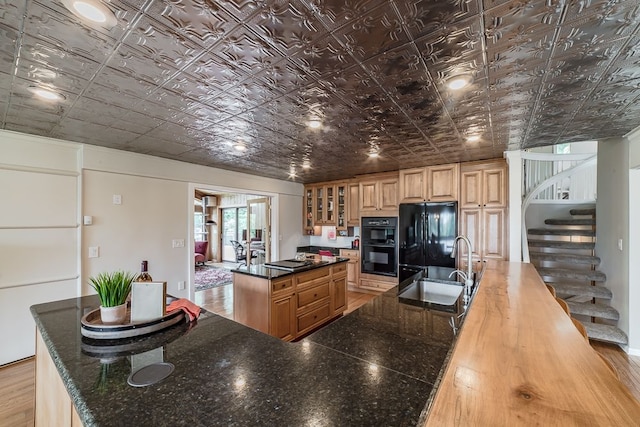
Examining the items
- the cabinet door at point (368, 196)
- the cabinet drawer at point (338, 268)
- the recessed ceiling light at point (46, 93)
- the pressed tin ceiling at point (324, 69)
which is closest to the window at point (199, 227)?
the cabinet door at point (368, 196)

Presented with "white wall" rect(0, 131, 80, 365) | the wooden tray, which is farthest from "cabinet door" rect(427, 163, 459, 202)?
"white wall" rect(0, 131, 80, 365)

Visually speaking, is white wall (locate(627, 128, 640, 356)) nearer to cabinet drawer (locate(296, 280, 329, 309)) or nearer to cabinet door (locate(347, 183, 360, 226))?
cabinet drawer (locate(296, 280, 329, 309))

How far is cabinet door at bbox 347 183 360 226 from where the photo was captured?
18.1 feet

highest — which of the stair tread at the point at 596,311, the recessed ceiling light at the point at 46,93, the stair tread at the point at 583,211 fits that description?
the recessed ceiling light at the point at 46,93

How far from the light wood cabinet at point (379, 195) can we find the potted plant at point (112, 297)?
4.32 m

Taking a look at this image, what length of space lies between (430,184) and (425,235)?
843 millimetres

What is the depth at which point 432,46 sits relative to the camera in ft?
4.64

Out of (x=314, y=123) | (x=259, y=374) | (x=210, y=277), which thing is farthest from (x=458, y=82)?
(x=210, y=277)

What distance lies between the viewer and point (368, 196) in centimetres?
526

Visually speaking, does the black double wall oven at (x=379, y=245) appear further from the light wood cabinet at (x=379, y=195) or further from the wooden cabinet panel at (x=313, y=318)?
the wooden cabinet panel at (x=313, y=318)

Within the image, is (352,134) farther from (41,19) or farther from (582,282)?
(582,282)

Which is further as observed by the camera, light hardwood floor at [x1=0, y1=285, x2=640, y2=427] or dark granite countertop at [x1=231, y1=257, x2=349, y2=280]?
dark granite countertop at [x1=231, y1=257, x2=349, y2=280]

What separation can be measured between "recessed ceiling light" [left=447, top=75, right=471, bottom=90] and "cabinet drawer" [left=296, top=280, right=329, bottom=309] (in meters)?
2.49

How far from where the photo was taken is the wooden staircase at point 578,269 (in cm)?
319
